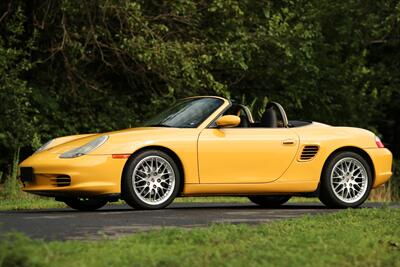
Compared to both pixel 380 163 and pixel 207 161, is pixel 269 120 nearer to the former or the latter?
pixel 207 161

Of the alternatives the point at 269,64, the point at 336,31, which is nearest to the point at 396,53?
the point at 336,31

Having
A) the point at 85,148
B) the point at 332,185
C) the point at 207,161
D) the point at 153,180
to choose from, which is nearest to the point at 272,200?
the point at 332,185

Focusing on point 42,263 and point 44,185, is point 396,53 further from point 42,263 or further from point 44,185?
point 42,263

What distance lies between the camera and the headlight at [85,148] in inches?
432

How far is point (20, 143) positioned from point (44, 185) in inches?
369

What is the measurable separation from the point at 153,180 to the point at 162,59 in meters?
10.3

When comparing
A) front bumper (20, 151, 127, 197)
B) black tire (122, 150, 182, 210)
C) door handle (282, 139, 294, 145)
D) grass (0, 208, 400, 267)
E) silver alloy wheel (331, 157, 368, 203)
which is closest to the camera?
grass (0, 208, 400, 267)

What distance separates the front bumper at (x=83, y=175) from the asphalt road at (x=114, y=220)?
0.27m

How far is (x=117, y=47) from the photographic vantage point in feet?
73.0

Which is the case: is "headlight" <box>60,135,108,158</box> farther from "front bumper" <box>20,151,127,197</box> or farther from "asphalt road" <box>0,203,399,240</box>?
"asphalt road" <box>0,203,399,240</box>

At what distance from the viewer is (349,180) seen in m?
12.3

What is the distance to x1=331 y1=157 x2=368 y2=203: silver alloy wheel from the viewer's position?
1223 cm

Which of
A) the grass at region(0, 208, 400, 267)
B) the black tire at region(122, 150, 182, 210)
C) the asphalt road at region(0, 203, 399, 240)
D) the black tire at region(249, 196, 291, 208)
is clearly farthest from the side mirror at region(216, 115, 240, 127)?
the grass at region(0, 208, 400, 267)

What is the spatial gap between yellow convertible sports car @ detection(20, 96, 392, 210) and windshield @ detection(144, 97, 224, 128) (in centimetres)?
1
